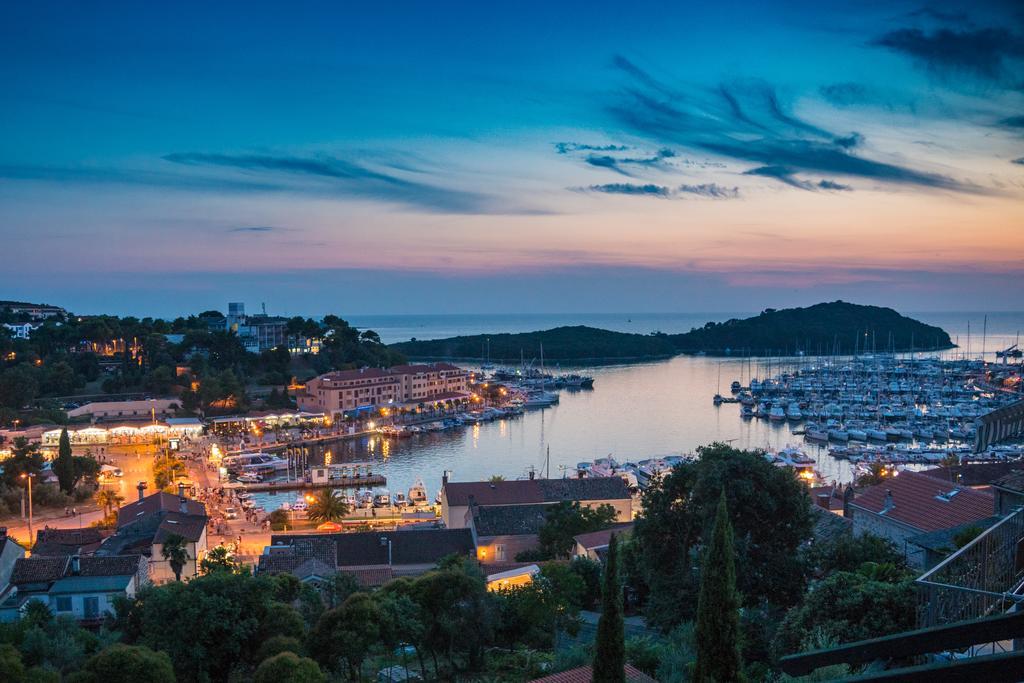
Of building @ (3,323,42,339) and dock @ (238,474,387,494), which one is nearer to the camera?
dock @ (238,474,387,494)

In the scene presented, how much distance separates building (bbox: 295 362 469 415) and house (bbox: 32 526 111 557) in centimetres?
2431

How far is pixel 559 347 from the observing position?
81.8 metres

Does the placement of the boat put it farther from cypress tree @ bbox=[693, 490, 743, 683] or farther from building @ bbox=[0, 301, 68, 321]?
building @ bbox=[0, 301, 68, 321]

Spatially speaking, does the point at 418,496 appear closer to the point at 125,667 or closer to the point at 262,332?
the point at 125,667

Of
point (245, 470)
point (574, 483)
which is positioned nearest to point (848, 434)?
point (574, 483)

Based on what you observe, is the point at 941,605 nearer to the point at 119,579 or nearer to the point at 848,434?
the point at 119,579

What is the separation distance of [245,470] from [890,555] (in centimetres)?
2430

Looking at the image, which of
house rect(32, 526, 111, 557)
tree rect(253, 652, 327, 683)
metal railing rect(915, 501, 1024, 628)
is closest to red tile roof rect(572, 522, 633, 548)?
tree rect(253, 652, 327, 683)

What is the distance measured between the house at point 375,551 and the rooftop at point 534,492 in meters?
2.61

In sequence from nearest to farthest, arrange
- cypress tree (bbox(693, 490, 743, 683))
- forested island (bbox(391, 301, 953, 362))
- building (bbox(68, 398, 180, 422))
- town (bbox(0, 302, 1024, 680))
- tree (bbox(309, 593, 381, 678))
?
1. cypress tree (bbox(693, 490, 743, 683))
2. town (bbox(0, 302, 1024, 680))
3. tree (bbox(309, 593, 381, 678))
4. building (bbox(68, 398, 180, 422))
5. forested island (bbox(391, 301, 953, 362))

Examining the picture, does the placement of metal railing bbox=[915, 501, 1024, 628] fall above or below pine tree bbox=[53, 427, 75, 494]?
above

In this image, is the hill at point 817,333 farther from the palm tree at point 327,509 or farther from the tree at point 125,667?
the tree at point 125,667

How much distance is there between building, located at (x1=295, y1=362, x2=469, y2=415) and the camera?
135 ft

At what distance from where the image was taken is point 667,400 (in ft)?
158
